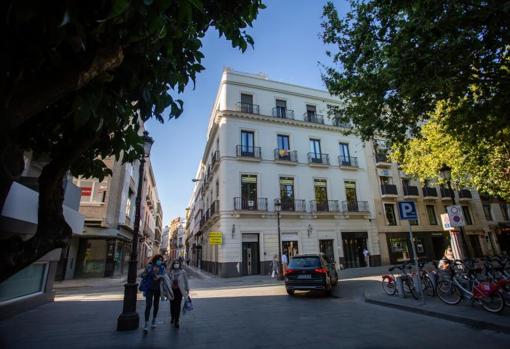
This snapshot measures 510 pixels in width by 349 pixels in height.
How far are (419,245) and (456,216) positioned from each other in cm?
2114

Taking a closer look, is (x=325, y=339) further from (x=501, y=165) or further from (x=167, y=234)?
(x=167, y=234)

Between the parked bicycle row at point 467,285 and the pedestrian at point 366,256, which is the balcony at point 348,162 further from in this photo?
the parked bicycle row at point 467,285

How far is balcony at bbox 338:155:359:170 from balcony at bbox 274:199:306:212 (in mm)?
6033

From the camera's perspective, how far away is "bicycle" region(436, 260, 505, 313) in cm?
648

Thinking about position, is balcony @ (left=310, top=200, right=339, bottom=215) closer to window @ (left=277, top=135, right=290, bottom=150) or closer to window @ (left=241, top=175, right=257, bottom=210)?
window @ (left=241, top=175, right=257, bottom=210)

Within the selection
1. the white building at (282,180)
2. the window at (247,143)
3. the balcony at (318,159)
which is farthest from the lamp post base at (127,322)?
the balcony at (318,159)

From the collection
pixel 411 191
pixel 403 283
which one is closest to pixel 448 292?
pixel 403 283

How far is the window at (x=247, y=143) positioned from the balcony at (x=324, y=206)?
6995 millimetres

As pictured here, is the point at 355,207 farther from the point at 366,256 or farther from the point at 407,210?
the point at 407,210

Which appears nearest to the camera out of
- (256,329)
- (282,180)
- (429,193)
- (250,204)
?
(256,329)

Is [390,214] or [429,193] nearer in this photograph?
[390,214]

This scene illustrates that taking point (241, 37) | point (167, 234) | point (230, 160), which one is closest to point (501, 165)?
point (230, 160)

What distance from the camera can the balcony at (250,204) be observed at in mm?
21672

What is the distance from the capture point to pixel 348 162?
2655cm
